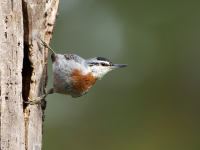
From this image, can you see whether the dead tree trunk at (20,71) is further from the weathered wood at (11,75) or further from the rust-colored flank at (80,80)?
the rust-colored flank at (80,80)

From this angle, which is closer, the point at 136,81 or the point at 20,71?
the point at 20,71

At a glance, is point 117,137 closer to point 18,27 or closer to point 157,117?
point 157,117

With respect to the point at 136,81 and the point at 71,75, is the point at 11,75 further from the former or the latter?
the point at 136,81

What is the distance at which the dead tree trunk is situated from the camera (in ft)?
6.52

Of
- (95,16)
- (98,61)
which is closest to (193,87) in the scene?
(95,16)

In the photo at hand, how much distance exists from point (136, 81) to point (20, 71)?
542cm

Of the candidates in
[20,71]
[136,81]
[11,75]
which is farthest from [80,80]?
[136,81]

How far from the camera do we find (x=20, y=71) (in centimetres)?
217

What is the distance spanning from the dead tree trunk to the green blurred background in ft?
12.4

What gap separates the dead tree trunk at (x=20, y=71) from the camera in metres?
1.99

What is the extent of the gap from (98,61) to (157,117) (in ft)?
12.6

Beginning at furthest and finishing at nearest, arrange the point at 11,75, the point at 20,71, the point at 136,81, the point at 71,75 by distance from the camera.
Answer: the point at 136,81
the point at 71,75
the point at 20,71
the point at 11,75

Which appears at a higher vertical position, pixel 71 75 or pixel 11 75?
pixel 71 75

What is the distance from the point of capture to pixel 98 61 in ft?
11.1
